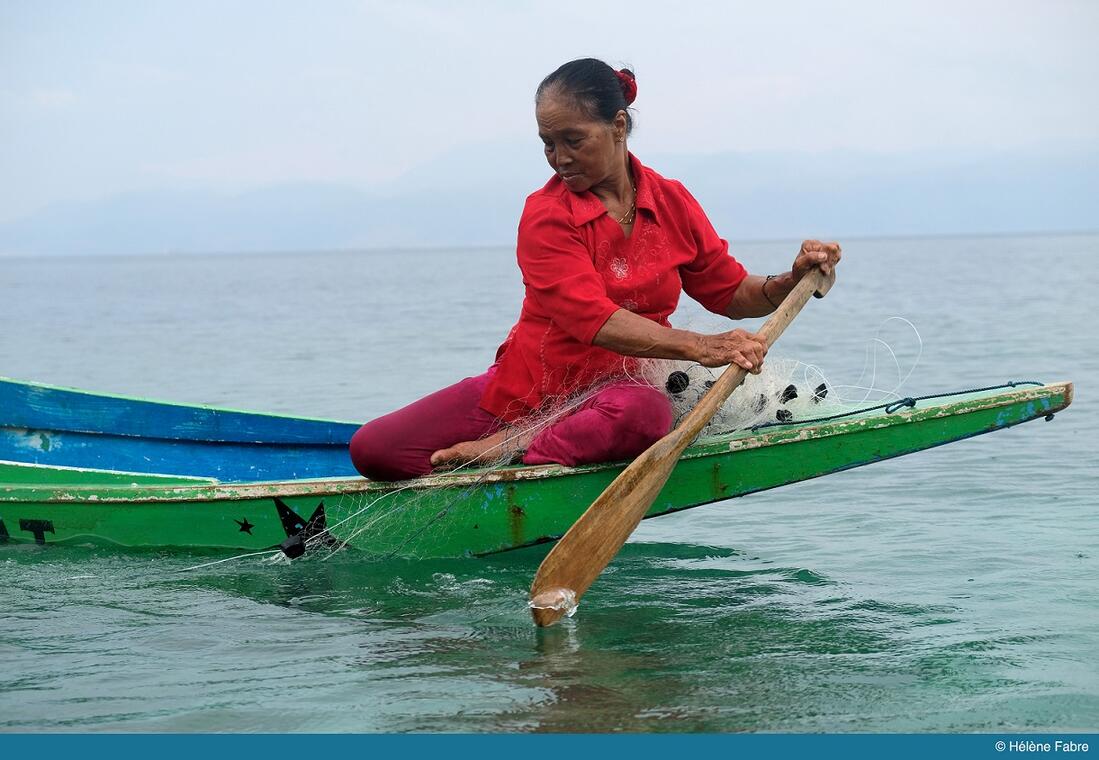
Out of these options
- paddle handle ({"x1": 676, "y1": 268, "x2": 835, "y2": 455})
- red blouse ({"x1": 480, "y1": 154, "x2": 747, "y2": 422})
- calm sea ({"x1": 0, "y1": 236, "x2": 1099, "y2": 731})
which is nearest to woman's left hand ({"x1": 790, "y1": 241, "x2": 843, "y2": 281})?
paddle handle ({"x1": 676, "y1": 268, "x2": 835, "y2": 455})

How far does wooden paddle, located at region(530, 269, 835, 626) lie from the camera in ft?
13.4

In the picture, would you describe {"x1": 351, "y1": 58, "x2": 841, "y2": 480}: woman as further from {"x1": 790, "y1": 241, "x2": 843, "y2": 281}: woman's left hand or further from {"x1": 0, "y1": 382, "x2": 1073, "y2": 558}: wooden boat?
{"x1": 0, "y1": 382, "x2": 1073, "y2": 558}: wooden boat

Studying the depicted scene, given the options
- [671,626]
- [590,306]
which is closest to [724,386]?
[590,306]

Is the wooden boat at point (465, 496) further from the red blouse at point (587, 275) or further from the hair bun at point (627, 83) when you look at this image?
the hair bun at point (627, 83)

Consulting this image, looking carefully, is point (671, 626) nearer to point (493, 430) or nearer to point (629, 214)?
point (493, 430)

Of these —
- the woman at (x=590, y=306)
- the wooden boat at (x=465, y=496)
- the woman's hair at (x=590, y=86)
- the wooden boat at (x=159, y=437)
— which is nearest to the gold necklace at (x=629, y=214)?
the woman at (x=590, y=306)

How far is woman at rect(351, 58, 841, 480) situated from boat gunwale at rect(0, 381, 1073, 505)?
58 mm

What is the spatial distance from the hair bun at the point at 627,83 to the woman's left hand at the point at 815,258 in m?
0.81

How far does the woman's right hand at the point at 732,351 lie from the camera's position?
4145 mm

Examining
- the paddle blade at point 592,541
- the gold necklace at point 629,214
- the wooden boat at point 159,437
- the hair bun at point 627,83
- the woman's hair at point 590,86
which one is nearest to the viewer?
the paddle blade at point 592,541

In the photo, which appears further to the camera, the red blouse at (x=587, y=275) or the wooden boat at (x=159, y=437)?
the wooden boat at (x=159, y=437)

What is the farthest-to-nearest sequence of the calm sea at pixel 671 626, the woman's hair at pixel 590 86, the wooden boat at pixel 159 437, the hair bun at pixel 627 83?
the wooden boat at pixel 159 437 < the hair bun at pixel 627 83 < the woman's hair at pixel 590 86 < the calm sea at pixel 671 626

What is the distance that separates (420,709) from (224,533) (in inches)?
74.2
